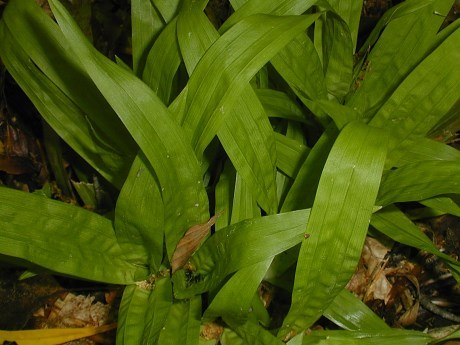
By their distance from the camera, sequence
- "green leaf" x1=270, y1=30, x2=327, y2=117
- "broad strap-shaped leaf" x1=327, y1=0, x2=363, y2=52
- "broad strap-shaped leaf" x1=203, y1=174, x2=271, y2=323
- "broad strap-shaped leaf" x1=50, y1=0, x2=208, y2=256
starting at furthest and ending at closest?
"broad strap-shaped leaf" x1=327, y1=0, x2=363, y2=52, "green leaf" x1=270, y1=30, x2=327, y2=117, "broad strap-shaped leaf" x1=203, y1=174, x2=271, y2=323, "broad strap-shaped leaf" x1=50, y1=0, x2=208, y2=256

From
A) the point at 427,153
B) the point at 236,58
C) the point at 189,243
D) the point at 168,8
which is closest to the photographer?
the point at 236,58

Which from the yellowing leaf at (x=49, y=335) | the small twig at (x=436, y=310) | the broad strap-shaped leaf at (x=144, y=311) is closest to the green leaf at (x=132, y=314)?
the broad strap-shaped leaf at (x=144, y=311)

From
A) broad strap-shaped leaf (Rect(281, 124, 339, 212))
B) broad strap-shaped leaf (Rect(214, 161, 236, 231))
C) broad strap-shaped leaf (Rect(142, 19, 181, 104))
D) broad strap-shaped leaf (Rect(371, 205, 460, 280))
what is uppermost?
broad strap-shaped leaf (Rect(142, 19, 181, 104))

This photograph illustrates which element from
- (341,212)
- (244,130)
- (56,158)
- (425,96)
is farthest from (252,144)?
(56,158)

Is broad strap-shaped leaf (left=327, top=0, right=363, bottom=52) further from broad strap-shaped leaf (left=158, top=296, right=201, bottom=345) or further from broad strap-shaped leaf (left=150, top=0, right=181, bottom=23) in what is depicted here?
broad strap-shaped leaf (left=158, top=296, right=201, bottom=345)

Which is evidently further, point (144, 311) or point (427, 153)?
point (427, 153)

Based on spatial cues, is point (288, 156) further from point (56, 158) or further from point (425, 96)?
point (56, 158)

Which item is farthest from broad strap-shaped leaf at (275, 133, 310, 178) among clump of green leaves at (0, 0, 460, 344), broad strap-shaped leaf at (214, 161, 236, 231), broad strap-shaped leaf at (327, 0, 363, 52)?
broad strap-shaped leaf at (327, 0, 363, 52)

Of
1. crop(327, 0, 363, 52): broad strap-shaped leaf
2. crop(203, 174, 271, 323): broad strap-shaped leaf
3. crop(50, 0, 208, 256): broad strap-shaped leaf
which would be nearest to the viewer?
crop(50, 0, 208, 256): broad strap-shaped leaf

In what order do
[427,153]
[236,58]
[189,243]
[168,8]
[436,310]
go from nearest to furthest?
[236,58], [189,243], [168,8], [427,153], [436,310]
